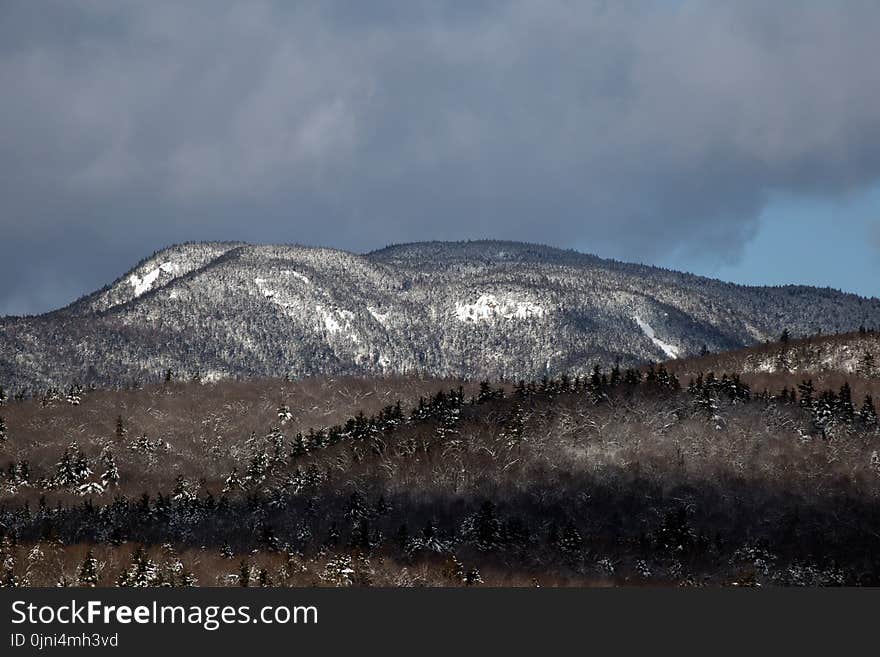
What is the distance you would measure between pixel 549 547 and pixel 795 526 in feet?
129

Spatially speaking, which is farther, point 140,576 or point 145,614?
point 140,576

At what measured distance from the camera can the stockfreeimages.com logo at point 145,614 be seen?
96.7 metres

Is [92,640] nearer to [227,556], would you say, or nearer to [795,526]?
[227,556]

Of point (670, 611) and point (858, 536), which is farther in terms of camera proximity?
point (858, 536)

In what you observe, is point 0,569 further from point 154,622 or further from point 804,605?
point 804,605

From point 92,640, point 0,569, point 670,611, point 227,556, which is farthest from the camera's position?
point 227,556

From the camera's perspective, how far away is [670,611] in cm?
11700

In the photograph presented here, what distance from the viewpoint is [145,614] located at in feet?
324

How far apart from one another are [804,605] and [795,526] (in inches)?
2738

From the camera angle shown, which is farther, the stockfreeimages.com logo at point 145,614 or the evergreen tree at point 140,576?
the evergreen tree at point 140,576

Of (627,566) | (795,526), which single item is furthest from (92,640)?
(795,526)

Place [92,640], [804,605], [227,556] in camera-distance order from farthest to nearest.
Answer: [227,556], [804,605], [92,640]

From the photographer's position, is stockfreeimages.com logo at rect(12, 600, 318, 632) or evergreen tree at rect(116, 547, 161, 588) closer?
stockfreeimages.com logo at rect(12, 600, 318, 632)

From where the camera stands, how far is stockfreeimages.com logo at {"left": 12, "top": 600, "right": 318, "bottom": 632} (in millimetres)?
96688
